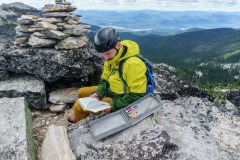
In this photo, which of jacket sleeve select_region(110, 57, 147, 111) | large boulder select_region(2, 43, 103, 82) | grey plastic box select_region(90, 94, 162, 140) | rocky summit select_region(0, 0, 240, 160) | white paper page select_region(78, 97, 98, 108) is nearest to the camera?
rocky summit select_region(0, 0, 240, 160)

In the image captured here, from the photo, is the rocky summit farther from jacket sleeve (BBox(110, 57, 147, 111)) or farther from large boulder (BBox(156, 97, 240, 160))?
jacket sleeve (BBox(110, 57, 147, 111))

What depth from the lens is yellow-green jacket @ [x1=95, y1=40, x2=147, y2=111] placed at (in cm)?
662

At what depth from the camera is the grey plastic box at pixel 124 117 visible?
6.45 meters

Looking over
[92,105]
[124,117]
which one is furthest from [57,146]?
[124,117]

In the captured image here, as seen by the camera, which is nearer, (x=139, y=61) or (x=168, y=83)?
(x=139, y=61)

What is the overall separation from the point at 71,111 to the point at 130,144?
3.43 m

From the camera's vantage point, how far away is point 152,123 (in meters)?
6.65

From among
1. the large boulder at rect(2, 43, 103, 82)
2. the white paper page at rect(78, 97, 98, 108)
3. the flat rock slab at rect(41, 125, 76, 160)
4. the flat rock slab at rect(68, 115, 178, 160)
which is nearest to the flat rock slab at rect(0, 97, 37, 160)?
the flat rock slab at rect(41, 125, 76, 160)

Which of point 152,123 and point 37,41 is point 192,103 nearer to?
point 152,123

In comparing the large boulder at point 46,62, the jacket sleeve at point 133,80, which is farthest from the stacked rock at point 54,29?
the jacket sleeve at point 133,80

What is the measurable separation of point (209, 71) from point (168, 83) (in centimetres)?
17758

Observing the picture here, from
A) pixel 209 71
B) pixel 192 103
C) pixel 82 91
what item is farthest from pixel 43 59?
pixel 209 71

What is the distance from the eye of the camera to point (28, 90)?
8773 millimetres

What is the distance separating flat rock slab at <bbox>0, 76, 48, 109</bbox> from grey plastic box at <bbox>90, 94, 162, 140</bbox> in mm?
2938
